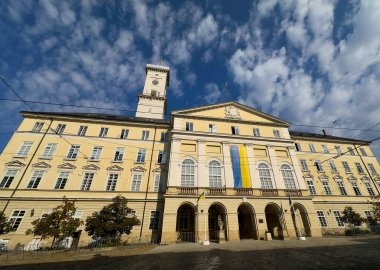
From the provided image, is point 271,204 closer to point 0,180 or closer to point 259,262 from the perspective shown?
point 259,262

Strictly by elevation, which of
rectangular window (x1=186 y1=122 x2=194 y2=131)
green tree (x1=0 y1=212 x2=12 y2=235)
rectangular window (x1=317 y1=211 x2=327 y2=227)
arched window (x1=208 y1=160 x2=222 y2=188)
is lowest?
green tree (x1=0 y1=212 x2=12 y2=235)

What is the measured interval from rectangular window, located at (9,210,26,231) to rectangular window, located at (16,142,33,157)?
6904mm

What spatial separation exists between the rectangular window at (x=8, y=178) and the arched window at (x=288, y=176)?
3437 centimetres

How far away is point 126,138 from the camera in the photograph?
2669cm

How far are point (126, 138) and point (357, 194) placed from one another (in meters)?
38.9

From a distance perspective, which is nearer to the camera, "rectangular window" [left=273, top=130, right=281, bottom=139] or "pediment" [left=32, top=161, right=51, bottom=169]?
"pediment" [left=32, top=161, right=51, bottom=169]

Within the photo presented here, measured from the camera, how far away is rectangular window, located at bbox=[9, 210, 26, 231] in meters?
19.4

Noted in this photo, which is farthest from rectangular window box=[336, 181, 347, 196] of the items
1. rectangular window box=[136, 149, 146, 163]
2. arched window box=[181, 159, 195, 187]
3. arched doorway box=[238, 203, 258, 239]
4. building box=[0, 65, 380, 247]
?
rectangular window box=[136, 149, 146, 163]

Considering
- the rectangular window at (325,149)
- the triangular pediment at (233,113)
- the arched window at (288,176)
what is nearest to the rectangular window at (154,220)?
the triangular pediment at (233,113)

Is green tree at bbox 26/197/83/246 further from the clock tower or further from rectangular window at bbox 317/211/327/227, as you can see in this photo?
rectangular window at bbox 317/211/327/227

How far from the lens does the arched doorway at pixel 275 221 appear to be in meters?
22.0

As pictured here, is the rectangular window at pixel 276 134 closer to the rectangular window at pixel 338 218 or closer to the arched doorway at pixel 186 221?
the rectangular window at pixel 338 218

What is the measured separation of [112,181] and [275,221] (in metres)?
22.3

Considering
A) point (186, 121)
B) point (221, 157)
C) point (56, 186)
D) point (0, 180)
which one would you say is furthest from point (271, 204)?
point (0, 180)
